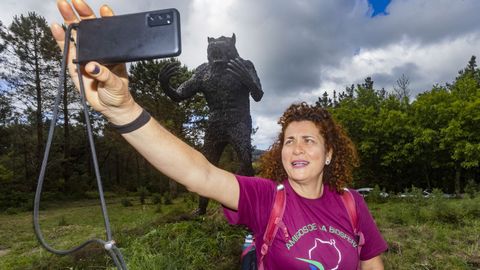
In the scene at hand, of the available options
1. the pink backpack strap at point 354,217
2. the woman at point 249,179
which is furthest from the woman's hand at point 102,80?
the pink backpack strap at point 354,217

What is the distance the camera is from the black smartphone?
1204 millimetres

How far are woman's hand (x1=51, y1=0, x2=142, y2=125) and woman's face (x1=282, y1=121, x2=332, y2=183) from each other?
83 cm

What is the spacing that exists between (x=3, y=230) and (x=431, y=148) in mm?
24087

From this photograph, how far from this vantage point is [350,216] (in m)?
1.89

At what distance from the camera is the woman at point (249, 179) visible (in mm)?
1300

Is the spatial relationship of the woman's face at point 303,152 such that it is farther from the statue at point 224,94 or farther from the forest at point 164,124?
the forest at point 164,124

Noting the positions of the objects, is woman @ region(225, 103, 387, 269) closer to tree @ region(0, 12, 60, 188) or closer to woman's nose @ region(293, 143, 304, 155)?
woman's nose @ region(293, 143, 304, 155)

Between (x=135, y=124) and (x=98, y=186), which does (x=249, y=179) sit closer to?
(x=135, y=124)

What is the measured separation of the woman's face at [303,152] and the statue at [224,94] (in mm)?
3551

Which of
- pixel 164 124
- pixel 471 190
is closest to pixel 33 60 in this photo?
pixel 164 124

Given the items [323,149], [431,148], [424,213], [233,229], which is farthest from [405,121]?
[323,149]

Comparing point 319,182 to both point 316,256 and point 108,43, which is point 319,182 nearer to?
point 316,256

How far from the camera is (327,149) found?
212 centimetres

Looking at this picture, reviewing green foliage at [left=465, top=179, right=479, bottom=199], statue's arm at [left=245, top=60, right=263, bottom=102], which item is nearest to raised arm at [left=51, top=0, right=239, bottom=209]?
statue's arm at [left=245, top=60, right=263, bottom=102]
